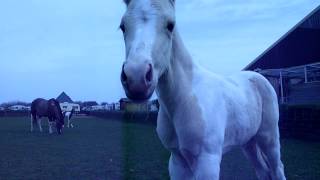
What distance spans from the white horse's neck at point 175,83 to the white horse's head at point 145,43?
0.32 m

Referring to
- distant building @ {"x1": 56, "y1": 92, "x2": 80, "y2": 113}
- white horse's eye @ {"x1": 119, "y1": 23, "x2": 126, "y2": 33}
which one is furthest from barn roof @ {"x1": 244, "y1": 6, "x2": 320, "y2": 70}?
distant building @ {"x1": 56, "y1": 92, "x2": 80, "y2": 113}

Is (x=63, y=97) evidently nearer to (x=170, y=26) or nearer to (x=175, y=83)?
(x=175, y=83)

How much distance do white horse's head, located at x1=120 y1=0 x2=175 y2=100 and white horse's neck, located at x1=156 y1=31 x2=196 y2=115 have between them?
1.03ft

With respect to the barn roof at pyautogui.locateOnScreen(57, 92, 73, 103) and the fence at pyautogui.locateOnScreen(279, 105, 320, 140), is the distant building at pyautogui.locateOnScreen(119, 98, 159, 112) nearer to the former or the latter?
the fence at pyautogui.locateOnScreen(279, 105, 320, 140)

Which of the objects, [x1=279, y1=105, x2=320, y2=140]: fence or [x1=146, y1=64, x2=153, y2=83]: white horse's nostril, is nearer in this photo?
[x1=146, y1=64, x2=153, y2=83]: white horse's nostril

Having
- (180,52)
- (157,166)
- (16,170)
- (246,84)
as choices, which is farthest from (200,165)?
(16,170)

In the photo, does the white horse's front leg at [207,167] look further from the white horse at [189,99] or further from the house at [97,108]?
the house at [97,108]

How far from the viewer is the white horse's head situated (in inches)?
76.9

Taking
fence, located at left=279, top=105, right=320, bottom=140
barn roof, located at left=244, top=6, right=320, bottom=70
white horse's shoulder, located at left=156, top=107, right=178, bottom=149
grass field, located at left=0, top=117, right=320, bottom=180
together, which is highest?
barn roof, located at left=244, top=6, right=320, bottom=70

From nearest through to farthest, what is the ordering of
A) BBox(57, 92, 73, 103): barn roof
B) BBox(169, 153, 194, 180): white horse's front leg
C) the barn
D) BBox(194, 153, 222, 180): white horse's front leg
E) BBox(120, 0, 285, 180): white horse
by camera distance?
BBox(120, 0, 285, 180): white horse
BBox(194, 153, 222, 180): white horse's front leg
BBox(169, 153, 194, 180): white horse's front leg
the barn
BBox(57, 92, 73, 103): barn roof

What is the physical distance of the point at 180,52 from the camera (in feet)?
8.91

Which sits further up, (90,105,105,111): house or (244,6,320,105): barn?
(244,6,320,105): barn

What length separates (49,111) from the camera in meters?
20.9

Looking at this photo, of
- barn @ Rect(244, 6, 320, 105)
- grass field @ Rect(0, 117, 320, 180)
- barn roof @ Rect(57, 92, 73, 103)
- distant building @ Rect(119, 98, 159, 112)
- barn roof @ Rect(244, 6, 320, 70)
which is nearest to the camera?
distant building @ Rect(119, 98, 159, 112)
